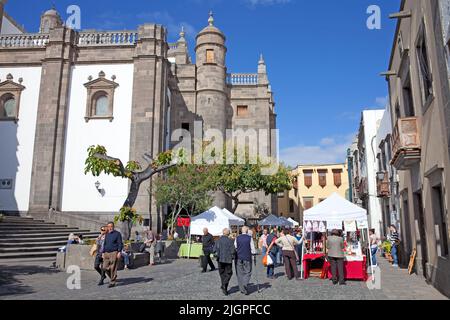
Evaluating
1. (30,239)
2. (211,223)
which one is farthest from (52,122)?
(211,223)

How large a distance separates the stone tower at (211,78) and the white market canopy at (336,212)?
764 inches

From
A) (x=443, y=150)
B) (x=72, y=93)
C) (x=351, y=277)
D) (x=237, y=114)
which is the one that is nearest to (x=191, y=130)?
(x=237, y=114)

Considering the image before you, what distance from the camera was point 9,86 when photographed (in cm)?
2380

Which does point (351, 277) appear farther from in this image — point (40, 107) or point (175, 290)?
point (40, 107)

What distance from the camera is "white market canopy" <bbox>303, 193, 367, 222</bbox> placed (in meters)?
12.0

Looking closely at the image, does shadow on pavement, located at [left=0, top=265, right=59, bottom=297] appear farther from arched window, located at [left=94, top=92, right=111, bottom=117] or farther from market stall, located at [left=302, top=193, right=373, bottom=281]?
arched window, located at [left=94, top=92, right=111, bottom=117]

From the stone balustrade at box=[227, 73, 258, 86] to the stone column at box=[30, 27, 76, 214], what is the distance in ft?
48.1

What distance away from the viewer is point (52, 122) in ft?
75.2

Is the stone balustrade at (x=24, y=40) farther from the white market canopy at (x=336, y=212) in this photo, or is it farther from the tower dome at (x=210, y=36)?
the white market canopy at (x=336, y=212)

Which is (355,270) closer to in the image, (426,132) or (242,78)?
(426,132)

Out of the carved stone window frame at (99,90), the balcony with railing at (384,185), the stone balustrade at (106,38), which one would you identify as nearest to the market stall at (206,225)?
the balcony with railing at (384,185)

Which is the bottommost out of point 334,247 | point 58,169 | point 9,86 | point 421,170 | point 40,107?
point 334,247

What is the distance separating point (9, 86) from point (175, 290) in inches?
835

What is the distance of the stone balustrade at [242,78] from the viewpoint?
3438 cm
